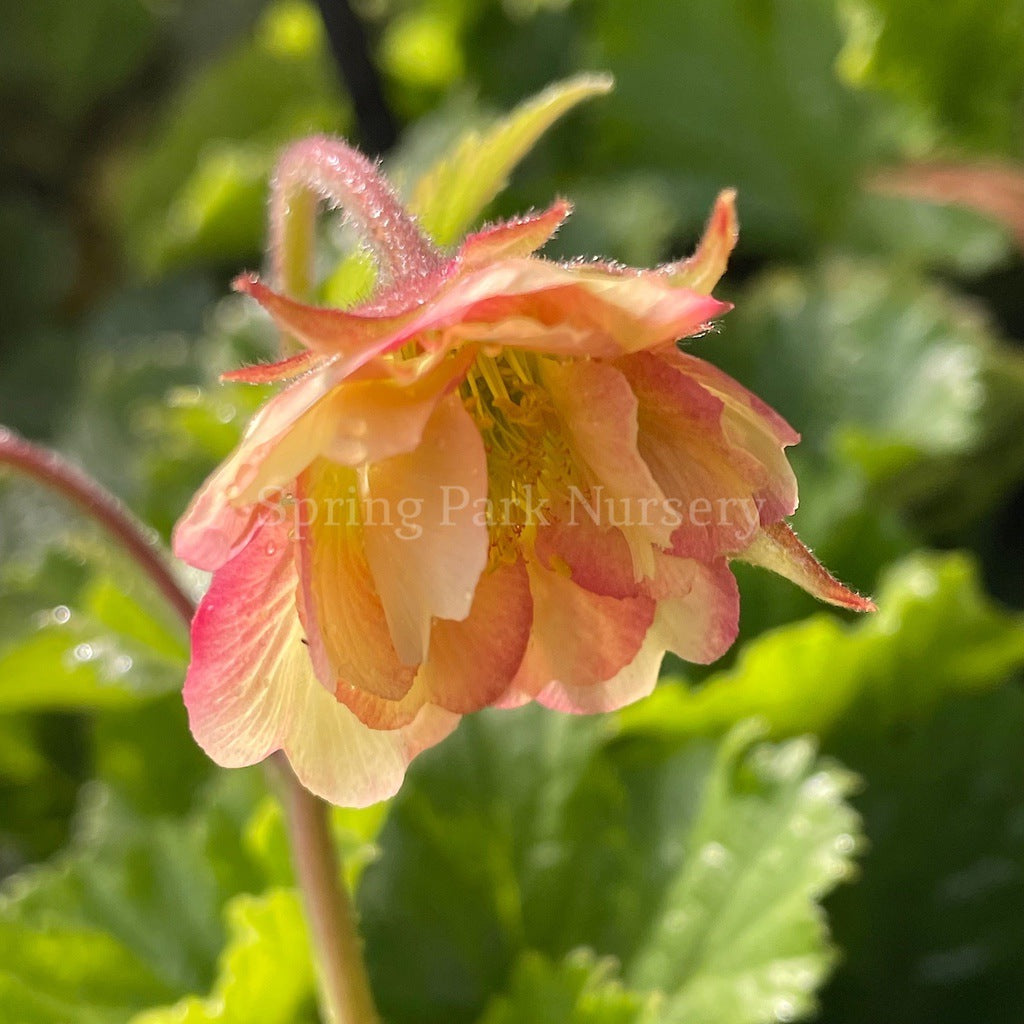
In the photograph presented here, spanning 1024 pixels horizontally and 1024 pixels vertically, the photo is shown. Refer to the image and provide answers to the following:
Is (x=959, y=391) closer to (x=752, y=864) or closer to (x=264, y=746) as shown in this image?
(x=752, y=864)

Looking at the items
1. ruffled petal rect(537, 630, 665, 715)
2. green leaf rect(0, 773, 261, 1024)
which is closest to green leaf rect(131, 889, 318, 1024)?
green leaf rect(0, 773, 261, 1024)

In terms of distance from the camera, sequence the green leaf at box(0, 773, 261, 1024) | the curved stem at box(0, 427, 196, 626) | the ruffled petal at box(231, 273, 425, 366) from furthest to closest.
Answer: the green leaf at box(0, 773, 261, 1024) → the curved stem at box(0, 427, 196, 626) → the ruffled petal at box(231, 273, 425, 366)

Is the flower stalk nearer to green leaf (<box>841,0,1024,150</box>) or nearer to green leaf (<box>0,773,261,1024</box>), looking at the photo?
green leaf (<box>0,773,261,1024</box>)

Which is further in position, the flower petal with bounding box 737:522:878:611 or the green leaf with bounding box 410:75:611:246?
the green leaf with bounding box 410:75:611:246

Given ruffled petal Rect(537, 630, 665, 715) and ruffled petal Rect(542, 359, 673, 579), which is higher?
ruffled petal Rect(542, 359, 673, 579)

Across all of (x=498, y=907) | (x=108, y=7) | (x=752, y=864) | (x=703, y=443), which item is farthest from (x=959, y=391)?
(x=108, y=7)

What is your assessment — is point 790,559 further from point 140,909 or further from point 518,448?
point 140,909

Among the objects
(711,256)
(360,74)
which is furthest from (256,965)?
(360,74)

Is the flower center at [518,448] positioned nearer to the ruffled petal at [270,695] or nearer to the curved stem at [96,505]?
the ruffled petal at [270,695]
